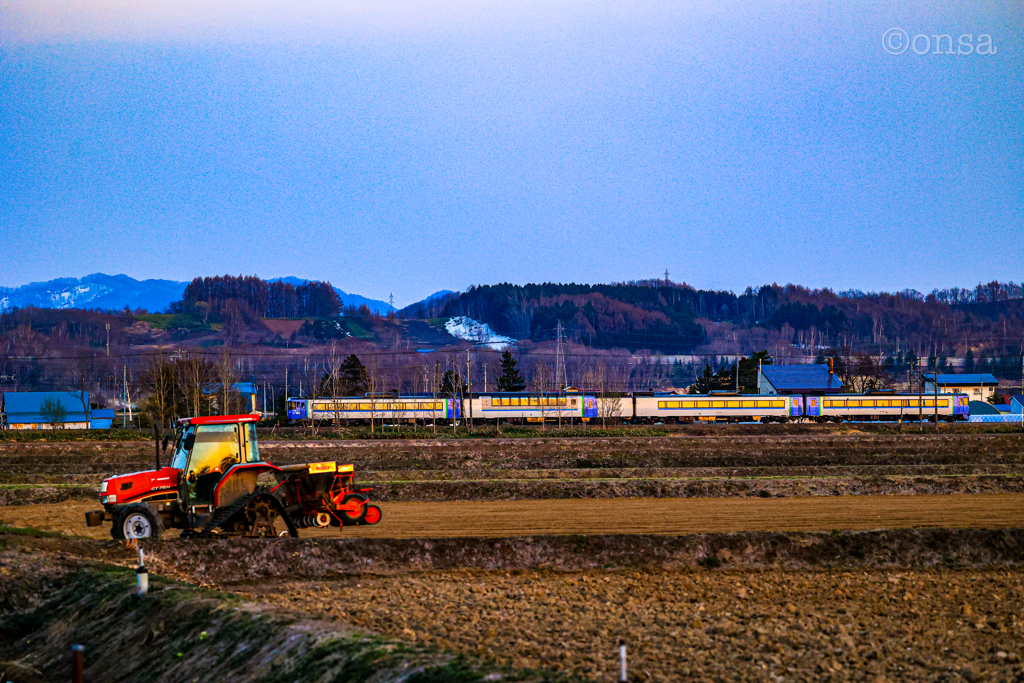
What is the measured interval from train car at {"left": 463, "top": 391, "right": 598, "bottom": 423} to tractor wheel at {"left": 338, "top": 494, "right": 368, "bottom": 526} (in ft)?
202

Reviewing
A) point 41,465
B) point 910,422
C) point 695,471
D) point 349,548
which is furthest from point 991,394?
point 349,548

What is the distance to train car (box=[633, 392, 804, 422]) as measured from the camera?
82.1 meters

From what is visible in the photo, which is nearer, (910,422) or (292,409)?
(910,422)

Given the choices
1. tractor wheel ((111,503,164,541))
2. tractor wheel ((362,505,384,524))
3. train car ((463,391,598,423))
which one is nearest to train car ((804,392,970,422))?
train car ((463,391,598,423))

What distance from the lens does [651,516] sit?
2083cm

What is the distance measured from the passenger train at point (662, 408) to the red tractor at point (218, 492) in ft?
205

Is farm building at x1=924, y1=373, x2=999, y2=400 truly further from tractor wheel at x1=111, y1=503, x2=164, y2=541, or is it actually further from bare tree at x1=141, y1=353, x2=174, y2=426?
tractor wheel at x1=111, y1=503, x2=164, y2=541

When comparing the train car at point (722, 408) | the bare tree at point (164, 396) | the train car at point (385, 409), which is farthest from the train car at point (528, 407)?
the bare tree at point (164, 396)

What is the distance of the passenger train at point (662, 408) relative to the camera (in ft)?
265

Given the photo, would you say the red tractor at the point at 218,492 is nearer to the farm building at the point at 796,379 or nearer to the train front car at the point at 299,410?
the train front car at the point at 299,410

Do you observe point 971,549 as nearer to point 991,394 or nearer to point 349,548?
point 349,548

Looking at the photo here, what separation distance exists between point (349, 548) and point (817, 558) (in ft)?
25.6

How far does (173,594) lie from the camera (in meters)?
11.7

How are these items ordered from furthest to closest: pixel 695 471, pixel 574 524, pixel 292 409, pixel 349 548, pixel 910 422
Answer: pixel 292 409 < pixel 910 422 < pixel 695 471 < pixel 574 524 < pixel 349 548
